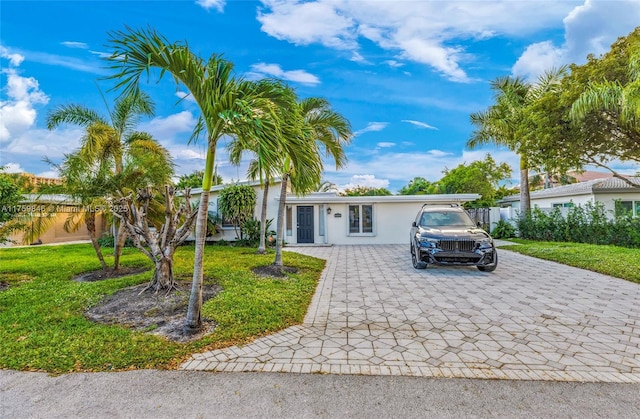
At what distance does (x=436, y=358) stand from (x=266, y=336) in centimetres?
199

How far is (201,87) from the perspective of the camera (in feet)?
12.2

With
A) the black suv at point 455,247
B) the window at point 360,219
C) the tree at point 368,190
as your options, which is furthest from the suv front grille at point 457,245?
the tree at point 368,190

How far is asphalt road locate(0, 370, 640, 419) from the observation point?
2.33m

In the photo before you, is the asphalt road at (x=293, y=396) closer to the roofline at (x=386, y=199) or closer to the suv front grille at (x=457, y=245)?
the suv front grille at (x=457, y=245)

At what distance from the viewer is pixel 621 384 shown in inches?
106

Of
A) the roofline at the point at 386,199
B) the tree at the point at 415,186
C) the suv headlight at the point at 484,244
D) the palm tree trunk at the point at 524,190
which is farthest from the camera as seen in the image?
the tree at the point at 415,186

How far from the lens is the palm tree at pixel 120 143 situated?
7586 mm

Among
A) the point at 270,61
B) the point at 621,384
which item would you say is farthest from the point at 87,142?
the point at 621,384

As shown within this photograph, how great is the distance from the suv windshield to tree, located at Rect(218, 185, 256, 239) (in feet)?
25.6

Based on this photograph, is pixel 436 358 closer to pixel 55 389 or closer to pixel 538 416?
pixel 538 416

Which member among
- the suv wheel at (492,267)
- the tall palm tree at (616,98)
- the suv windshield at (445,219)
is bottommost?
the suv wheel at (492,267)

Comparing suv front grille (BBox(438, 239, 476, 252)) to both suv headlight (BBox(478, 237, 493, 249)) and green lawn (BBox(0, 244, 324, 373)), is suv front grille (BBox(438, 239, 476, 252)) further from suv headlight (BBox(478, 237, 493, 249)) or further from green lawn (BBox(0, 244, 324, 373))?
green lawn (BBox(0, 244, 324, 373))

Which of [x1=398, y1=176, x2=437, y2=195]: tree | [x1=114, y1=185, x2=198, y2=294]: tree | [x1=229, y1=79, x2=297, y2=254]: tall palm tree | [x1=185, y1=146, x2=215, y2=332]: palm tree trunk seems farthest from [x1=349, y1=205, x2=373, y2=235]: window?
[x1=398, y1=176, x2=437, y2=195]: tree

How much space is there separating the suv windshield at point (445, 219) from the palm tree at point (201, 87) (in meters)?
6.61
